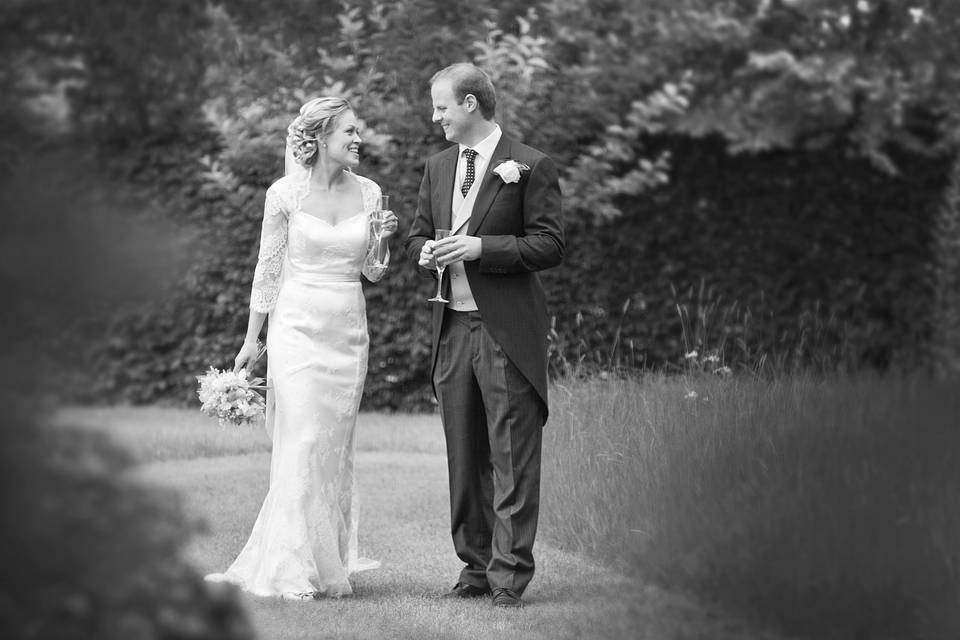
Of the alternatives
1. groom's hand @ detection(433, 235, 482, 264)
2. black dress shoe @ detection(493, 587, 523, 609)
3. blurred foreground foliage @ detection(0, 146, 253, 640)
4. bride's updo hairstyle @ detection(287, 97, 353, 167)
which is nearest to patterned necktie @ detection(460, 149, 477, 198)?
groom's hand @ detection(433, 235, 482, 264)

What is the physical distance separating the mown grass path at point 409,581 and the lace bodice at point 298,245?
Result: 0.97 meters

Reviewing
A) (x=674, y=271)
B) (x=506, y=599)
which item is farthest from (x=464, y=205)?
(x=674, y=271)

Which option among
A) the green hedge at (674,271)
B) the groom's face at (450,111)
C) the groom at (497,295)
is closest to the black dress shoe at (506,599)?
the groom at (497,295)

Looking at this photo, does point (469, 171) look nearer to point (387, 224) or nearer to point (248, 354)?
point (387, 224)

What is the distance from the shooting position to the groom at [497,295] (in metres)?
5.27

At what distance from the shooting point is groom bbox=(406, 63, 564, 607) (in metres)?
5.27

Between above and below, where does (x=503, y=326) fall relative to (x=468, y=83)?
below

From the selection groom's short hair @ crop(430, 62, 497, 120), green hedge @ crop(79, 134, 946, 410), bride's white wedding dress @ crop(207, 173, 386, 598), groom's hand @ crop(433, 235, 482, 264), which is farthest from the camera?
green hedge @ crop(79, 134, 946, 410)

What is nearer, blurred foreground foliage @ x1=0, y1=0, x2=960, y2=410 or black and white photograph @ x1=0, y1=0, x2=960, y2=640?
black and white photograph @ x1=0, y1=0, x2=960, y2=640

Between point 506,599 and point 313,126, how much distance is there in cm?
211

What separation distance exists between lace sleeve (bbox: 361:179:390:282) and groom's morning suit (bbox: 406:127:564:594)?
1.12 ft

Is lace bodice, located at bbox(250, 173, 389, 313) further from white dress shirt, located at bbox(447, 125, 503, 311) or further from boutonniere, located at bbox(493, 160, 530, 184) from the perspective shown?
boutonniere, located at bbox(493, 160, 530, 184)

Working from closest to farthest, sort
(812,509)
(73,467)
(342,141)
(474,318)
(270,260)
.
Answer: (73,467)
(812,509)
(474,318)
(342,141)
(270,260)

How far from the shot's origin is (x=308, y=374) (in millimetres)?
5562
